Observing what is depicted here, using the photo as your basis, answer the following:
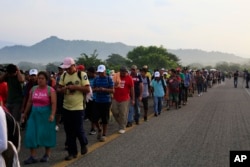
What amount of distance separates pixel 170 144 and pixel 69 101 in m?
2.61

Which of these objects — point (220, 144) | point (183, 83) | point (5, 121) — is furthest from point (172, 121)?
point (5, 121)

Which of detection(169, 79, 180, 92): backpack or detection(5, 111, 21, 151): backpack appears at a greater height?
detection(5, 111, 21, 151): backpack

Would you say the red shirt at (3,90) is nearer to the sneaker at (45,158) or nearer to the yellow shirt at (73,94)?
the yellow shirt at (73,94)

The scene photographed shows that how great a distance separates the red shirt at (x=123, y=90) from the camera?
11.3 metres

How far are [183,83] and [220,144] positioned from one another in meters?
11.0

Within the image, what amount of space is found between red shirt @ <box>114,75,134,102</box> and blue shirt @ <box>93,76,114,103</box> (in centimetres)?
120

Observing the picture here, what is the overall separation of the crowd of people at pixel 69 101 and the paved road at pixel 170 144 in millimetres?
372

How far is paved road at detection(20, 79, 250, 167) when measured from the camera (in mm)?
7660

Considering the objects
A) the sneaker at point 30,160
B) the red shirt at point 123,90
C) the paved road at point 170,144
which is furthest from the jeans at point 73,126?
the red shirt at point 123,90

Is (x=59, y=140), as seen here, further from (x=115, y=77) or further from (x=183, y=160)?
(x=183, y=160)

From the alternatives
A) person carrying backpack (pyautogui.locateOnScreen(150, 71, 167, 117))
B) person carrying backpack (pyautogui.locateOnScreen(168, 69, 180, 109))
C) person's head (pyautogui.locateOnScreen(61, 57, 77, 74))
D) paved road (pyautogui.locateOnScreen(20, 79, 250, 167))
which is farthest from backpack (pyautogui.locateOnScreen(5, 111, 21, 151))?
person carrying backpack (pyautogui.locateOnScreen(168, 69, 180, 109))

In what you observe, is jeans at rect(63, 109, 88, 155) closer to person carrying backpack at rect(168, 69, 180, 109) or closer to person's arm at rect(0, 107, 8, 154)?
person's arm at rect(0, 107, 8, 154)

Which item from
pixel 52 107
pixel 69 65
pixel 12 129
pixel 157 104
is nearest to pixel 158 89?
pixel 157 104

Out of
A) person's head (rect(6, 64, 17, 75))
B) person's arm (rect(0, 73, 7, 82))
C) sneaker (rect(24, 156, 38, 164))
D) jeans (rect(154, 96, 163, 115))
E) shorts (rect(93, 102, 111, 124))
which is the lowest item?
sneaker (rect(24, 156, 38, 164))
